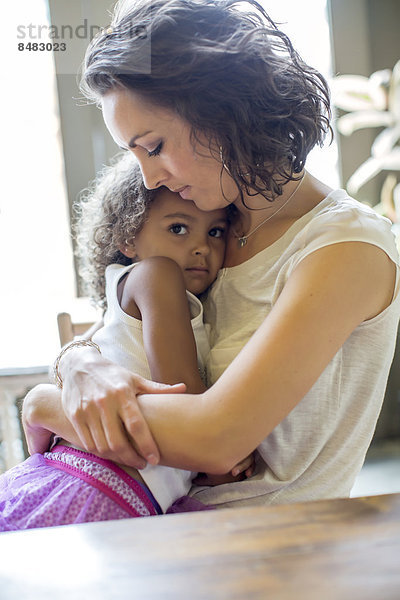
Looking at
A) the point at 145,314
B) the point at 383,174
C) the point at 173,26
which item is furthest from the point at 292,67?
the point at 383,174

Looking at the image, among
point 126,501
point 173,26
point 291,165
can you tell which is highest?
point 173,26

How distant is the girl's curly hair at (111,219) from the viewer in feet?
4.48

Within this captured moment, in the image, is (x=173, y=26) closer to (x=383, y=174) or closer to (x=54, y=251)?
(x=54, y=251)

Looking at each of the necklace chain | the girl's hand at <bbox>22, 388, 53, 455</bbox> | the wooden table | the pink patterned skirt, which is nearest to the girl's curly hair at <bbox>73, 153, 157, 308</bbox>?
the necklace chain

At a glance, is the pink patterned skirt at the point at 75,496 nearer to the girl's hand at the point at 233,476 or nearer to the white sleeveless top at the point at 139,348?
the white sleeveless top at the point at 139,348

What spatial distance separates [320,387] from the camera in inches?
42.8

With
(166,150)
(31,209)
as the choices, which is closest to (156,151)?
(166,150)

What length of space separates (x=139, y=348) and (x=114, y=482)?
0.28 metres

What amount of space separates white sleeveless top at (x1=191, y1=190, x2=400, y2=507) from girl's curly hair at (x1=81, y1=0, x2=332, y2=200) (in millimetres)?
139

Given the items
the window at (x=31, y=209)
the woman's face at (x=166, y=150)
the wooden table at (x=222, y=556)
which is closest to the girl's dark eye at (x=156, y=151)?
the woman's face at (x=166, y=150)

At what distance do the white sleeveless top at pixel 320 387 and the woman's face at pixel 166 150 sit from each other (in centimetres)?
18

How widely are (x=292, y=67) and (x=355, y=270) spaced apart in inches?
18.2

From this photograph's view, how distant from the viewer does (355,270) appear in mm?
959

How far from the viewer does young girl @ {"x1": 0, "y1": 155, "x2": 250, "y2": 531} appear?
1.02 meters
